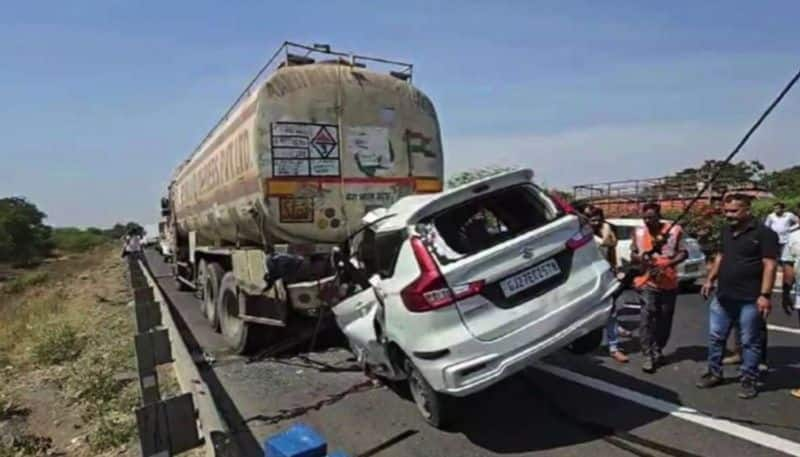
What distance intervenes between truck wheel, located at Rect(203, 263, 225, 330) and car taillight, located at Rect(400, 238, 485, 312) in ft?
19.5

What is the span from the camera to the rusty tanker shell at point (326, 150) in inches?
284

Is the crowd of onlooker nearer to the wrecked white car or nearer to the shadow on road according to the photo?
the shadow on road

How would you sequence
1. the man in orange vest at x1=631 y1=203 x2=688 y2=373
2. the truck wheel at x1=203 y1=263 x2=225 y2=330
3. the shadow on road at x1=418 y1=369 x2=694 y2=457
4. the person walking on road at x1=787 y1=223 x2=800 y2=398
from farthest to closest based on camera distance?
the truck wheel at x1=203 y1=263 x2=225 y2=330
the man in orange vest at x1=631 y1=203 x2=688 y2=373
the person walking on road at x1=787 y1=223 x2=800 y2=398
the shadow on road at x1=418 y1=369 x2=694 y2=457

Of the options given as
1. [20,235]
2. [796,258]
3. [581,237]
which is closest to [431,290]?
[581,237]

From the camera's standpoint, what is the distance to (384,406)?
5637 mm

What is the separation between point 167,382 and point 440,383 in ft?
13.4

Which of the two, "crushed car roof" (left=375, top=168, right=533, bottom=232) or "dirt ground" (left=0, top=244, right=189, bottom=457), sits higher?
"crushed car roof" (left=375, top=168, right=533, bottom=232)

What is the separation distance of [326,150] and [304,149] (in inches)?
11.1

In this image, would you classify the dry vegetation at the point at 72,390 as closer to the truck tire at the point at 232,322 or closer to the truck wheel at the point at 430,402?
the truck tire at the point at 232,322

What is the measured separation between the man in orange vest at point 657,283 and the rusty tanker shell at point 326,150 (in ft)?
9.36

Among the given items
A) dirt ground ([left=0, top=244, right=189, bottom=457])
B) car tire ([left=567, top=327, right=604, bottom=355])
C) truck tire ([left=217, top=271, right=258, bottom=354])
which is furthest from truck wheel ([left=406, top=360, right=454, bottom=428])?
truck tire ([left=217, top=271, right=258, bottom=354])

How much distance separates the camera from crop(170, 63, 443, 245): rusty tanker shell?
7203 millimetres

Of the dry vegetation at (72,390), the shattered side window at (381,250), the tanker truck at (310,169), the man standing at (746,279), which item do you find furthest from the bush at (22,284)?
the man standing at (746,279)

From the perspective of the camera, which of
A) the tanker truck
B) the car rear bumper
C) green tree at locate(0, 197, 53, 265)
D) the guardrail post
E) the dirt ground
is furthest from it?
green tree at locate(0, 197, 53, 265)
